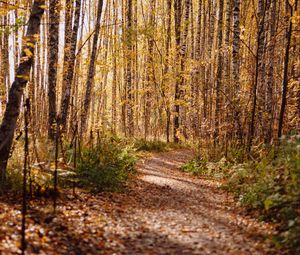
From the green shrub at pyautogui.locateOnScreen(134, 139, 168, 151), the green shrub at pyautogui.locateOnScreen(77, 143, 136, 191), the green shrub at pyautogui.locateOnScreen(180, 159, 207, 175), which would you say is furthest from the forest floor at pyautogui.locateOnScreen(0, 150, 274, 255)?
the green shrub at pyautogui.locateOnScreen(134, 139, 168, 151)

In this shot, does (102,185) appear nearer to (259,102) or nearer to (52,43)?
(52,43)

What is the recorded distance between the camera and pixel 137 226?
555 cm

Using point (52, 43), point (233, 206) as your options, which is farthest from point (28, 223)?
point (52, 43)

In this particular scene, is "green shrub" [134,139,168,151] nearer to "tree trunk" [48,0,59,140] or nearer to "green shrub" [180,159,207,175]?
"green shrub" [180,159,207,175]

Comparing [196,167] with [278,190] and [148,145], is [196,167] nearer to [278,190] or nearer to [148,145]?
[148,145]

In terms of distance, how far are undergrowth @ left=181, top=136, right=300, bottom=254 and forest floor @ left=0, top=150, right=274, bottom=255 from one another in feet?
0.75

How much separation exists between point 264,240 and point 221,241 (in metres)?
0.61

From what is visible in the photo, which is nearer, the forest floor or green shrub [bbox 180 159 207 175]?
the forest floor

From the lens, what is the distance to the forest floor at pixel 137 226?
4559mm

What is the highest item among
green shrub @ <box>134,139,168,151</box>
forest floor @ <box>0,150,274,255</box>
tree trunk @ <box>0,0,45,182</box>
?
tree trunk @ <box>0,0,45,182</box>

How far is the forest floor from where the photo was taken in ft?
15.0

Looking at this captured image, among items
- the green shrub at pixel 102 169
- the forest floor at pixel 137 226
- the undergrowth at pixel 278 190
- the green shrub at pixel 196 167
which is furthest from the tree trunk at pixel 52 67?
the undergrowth at pixel 278 190

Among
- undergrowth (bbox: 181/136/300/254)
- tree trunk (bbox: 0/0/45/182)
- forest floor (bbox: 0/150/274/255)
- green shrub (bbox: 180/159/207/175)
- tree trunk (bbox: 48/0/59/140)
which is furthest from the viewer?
green shrub (bbox: 180/159/207/175)

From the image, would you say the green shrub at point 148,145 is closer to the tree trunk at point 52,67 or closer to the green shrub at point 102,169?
the tree trunk at point 52,67
